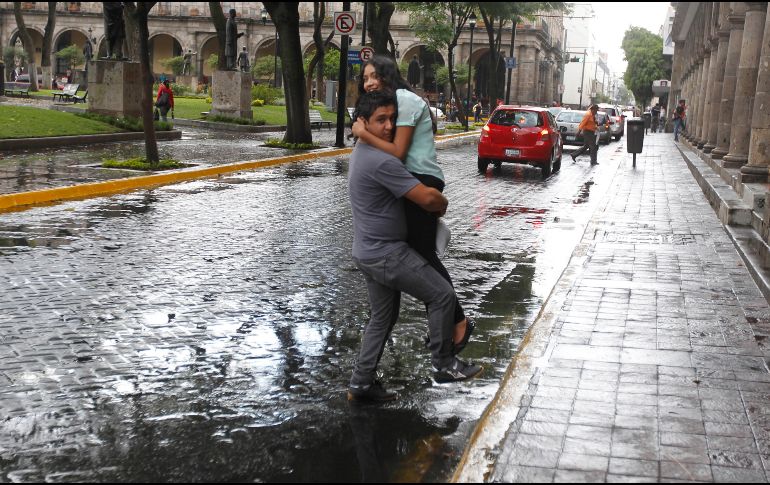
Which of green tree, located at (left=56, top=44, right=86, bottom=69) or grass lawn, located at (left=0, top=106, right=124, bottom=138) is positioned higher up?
green tree, located at (left=56, top=44, right=86, bottom=69)

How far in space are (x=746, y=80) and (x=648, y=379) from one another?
13325 mm

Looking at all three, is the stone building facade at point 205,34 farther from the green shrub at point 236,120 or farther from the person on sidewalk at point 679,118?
the green shrub at point 236,120

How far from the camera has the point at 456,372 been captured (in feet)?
17.5

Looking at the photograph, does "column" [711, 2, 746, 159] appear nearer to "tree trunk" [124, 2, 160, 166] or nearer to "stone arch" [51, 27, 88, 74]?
"tree trunk" [124, 2, 160, 166]

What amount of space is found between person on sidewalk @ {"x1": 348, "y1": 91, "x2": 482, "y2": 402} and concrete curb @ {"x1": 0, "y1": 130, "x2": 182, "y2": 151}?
15828 mm

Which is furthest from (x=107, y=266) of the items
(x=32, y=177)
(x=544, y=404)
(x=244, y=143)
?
(x=244, y=143)

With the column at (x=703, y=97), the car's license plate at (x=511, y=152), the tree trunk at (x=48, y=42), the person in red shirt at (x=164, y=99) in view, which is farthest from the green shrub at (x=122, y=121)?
the tree trunk at (x=48, y=42)

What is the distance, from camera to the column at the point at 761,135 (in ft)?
44.9

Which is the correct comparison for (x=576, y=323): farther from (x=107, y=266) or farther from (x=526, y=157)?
(x=526, y=157)

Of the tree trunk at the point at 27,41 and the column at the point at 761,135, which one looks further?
the tree trunk at the point at 27,41

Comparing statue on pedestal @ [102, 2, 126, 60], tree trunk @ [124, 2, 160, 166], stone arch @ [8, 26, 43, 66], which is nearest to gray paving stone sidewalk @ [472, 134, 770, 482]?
tree trunk @ [124, 2, 160, 166]

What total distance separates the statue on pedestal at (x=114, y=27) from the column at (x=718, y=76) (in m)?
14.9

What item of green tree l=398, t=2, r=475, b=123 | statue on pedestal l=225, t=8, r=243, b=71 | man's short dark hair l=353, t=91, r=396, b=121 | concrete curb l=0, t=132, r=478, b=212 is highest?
green tree l=398, t=2, r=475, b=123

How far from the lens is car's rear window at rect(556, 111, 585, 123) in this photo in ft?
114
